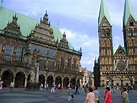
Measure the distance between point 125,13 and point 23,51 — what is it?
4721 cm

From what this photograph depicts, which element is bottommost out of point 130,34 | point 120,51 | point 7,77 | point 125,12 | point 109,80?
point 109,80

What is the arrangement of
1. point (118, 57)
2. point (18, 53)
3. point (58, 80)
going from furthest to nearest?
1. point (118, 57)
2. point (58, 80)
3. point (18, 53)

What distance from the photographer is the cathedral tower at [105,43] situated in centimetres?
5791

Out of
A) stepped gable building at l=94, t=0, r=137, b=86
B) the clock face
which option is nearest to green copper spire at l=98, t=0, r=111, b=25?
stepped gable building at l=94, t=0, r=137, b=86

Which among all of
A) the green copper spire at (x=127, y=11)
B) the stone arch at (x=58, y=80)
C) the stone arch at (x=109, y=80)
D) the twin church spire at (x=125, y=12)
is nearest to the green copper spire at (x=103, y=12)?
the twin church spire at (x=125, y=12)

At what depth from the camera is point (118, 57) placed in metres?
58.7

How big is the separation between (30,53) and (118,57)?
34.7 m

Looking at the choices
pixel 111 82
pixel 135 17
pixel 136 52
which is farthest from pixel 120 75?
pixel 135 17

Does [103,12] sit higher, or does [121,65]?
[103,12]

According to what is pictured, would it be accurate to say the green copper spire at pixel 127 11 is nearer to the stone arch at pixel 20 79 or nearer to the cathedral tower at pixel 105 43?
the cathedral tower at pixel 105 43

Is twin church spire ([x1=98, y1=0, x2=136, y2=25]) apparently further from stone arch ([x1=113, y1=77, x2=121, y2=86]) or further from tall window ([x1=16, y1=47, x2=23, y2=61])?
tall window ([x1=16, y1=47, x2=23, y2=61])

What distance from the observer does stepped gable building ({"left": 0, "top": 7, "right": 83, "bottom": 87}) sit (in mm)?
33812

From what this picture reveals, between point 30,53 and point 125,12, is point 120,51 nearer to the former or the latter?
point 125,12

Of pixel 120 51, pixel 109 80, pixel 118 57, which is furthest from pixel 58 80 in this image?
pixel 120 51
